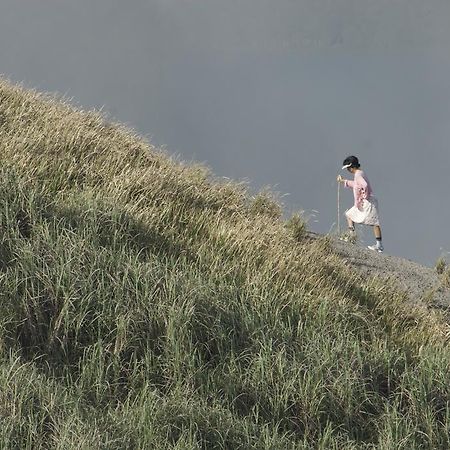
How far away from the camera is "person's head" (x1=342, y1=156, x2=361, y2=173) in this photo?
12.8m

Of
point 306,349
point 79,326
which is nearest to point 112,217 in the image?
point 79,326

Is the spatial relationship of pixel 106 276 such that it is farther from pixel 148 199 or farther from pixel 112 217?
pixel 148 199

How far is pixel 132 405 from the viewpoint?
428cm

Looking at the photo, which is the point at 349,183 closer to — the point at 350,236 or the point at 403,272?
the point at 350,236

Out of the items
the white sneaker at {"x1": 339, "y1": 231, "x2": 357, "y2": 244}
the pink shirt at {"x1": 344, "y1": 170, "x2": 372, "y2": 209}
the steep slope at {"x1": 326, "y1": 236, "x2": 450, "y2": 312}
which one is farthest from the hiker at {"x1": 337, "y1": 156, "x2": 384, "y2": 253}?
the steep slope at {"x1": 326, "y1": 236, "x2": 450, "y2": 312}

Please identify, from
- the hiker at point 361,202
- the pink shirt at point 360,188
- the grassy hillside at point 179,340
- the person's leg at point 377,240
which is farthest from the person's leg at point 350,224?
the grassy hillside at point 179,340

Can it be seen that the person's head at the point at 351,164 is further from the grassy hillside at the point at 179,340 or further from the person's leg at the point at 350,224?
the grassy hillside at the point at 179,340

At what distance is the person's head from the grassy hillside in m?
5.62

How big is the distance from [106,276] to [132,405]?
1409 millimetres

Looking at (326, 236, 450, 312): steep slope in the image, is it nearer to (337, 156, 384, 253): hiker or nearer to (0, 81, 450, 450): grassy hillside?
(0, 81, 450, 450): grassy hillside

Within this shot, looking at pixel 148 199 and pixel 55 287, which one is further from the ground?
pixel 148 199

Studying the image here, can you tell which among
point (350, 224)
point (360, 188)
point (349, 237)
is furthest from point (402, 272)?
point (360, 188)

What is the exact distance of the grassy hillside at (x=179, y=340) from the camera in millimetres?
4191

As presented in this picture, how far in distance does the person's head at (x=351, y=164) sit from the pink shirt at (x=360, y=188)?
3.6 inches
